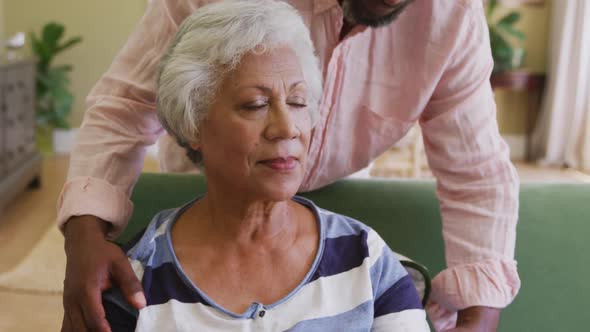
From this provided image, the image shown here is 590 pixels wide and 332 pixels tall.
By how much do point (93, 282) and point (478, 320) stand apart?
2.72 ft

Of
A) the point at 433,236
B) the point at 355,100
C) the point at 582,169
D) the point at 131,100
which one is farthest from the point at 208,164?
the point at 582,169

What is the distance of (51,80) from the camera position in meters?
6.80

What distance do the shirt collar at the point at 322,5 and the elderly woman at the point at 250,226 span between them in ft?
0.65

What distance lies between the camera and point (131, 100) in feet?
5.53

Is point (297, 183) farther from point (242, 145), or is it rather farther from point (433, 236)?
point (433, 236)

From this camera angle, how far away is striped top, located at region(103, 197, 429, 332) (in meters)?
1.39

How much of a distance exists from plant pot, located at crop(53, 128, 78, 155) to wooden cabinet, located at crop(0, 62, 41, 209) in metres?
1.32

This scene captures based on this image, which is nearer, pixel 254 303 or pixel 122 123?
pixel 254 303

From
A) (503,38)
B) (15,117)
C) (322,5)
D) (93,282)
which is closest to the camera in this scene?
(93,282)

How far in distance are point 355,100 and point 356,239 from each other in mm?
413

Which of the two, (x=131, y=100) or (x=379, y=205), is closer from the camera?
(x=131, y=100)

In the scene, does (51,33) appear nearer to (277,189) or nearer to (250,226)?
(250,226)

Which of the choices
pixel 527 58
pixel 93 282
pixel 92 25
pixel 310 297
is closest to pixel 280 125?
pixel 310 297

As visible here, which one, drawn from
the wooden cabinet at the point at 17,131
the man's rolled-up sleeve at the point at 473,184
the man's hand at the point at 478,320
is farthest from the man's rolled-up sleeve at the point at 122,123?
the wooden cabinet at the point at 17,131
